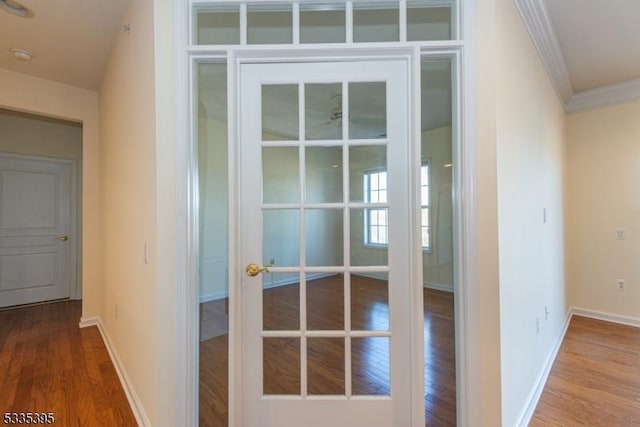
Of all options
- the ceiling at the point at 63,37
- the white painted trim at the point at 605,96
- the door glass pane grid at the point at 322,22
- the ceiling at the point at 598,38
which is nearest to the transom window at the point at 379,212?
the door glass pane grid at the point at 322,22

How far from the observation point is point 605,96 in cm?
312

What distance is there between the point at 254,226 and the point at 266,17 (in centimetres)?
105

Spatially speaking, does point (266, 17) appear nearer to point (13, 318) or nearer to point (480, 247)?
point (480, 247)

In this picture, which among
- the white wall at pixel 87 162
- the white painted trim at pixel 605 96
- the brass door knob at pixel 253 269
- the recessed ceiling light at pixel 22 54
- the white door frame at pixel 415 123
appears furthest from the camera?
the white painted trim at pixel 605 96

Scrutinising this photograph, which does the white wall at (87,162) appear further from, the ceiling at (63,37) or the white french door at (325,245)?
the white french door at (325,245)

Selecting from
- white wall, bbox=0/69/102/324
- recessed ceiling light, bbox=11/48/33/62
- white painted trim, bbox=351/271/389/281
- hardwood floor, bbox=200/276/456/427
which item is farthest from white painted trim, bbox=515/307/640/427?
recessed ceiling light, bbox=11/48/33/62

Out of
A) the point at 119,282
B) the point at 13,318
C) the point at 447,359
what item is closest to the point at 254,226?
the point at 447,359

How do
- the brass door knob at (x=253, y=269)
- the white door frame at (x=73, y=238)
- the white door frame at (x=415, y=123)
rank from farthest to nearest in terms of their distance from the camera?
the white door frame at (x=73, y=238) → the brass door knob at (x=253, y=269) → the white door frame at (x=415, y=123)

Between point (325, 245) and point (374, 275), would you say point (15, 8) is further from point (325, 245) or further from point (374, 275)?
point (374, 275)

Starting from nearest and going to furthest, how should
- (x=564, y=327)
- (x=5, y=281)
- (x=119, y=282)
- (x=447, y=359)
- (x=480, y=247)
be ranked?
(x=480, y=247)
(x=447, y=359)
(x=119, y=282)
(x=564, y=327)
(x=5, y=281)

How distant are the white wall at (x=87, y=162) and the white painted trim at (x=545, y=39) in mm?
3890

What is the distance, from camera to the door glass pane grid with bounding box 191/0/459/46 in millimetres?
1366

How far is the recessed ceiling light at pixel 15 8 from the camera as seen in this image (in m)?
1.80

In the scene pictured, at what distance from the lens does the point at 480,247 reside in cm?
127
